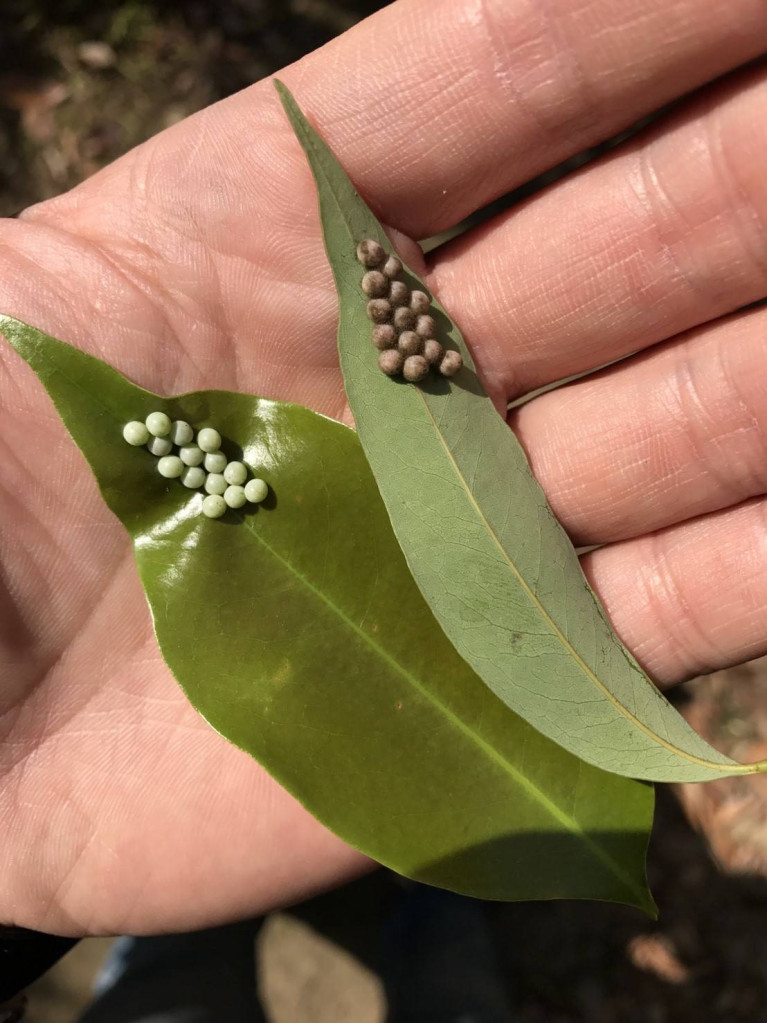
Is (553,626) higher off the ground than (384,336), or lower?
lower

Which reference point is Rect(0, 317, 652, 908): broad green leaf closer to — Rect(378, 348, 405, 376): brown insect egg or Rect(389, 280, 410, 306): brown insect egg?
Rect(378, 348, 405, 376): brown insect egg

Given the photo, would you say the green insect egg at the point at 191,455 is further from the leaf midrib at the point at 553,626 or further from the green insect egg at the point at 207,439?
the leaf midrib at the point at 553,626

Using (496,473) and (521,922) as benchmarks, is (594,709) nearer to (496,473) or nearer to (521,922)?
(496,473)

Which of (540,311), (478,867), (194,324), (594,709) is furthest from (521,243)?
(478,867)

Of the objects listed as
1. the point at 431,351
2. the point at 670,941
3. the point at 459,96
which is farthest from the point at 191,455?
the point at 670,941

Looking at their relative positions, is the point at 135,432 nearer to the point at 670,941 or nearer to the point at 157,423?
the point at 157,423

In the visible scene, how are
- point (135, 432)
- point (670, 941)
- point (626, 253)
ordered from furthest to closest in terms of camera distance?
point (670, 941)
point (626, 253)
point (135, 432)

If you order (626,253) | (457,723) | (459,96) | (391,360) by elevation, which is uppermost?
(459,96)
